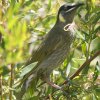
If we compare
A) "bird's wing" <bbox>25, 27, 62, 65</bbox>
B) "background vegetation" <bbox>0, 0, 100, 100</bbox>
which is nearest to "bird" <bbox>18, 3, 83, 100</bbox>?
"bird's wing" <bbox>25, 27, 62, 65</bbox>

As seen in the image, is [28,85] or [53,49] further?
[53,49]

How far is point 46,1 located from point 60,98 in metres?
0.73

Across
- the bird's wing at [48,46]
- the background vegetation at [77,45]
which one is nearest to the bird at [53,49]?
the bird's wing at [48,46]

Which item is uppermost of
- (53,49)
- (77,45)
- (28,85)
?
(77,45)

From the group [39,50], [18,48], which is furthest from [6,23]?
[39,50]

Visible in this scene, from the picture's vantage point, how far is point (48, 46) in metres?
3.65

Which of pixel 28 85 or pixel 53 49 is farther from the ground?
pixel 53 49

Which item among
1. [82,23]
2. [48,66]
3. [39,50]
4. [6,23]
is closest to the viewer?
[6,23]

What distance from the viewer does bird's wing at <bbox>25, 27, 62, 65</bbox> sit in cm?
327

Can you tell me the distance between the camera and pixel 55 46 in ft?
12.5

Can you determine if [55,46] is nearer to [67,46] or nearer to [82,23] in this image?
[67,46]

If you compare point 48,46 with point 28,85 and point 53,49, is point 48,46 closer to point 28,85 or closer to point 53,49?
point 53,49

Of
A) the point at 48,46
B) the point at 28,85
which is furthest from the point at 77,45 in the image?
the point at 48,46

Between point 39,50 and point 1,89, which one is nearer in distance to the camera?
point 1,89
